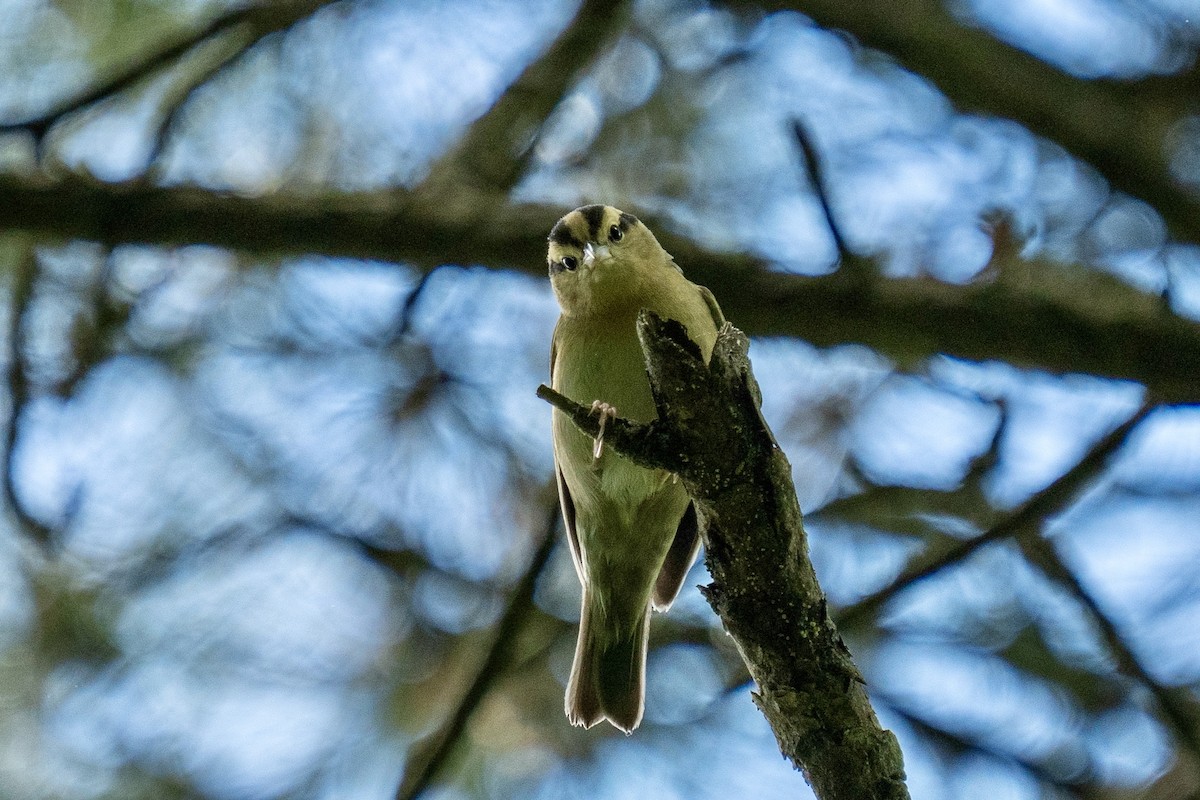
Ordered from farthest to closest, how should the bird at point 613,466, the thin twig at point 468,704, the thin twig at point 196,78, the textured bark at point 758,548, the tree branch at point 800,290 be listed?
1. the thin twig at point 196,78
2. the thin twig at point 468,704
3. the bird at point 613,466
4. the tree branch at point 800,290
5. the textured bark at point 758,548

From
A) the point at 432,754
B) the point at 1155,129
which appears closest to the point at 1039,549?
the point at 1155,129

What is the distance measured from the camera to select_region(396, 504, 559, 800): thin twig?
158 inches

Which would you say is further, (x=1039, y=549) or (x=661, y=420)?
(x=1039, y=549)

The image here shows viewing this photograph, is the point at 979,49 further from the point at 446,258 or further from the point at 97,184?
the point at 97,184

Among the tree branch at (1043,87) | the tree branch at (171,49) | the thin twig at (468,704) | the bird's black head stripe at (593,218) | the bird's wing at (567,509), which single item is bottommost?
the thin twig at (468,704)

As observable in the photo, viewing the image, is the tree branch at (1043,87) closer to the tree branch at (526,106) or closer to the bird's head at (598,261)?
the tree branch at (526,106)

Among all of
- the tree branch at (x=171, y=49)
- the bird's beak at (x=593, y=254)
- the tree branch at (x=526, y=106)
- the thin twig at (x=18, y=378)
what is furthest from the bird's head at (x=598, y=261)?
the thin twig at (x=18, y=378)

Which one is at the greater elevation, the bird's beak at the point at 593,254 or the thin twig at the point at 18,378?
A: the bird's beak at the point at 593,254

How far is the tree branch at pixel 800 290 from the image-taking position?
376 centimetres

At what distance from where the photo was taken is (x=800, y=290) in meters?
3.83

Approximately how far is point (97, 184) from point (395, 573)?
68.3 inches

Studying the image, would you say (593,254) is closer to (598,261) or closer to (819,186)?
(598,261)

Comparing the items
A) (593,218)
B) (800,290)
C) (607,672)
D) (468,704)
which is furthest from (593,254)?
(468,704)

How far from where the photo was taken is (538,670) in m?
4.55
